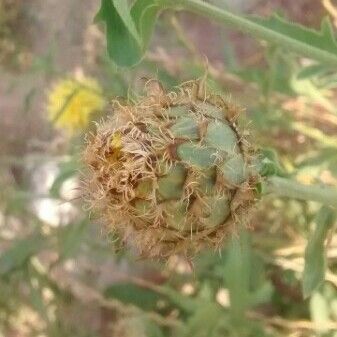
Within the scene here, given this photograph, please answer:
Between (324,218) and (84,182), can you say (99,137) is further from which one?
(324,218)

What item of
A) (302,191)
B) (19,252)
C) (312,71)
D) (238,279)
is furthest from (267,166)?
(19,252)

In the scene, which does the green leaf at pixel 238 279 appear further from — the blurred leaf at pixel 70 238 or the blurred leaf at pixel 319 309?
the blurred leaf at pixel 70 238

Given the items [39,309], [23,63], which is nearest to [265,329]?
[39,309]

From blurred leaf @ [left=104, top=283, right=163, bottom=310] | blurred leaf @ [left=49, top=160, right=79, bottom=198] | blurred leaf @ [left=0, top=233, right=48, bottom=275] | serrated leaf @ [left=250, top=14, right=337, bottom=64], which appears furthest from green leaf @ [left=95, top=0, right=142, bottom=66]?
blurred leaf @ [left=104, top=283, right=163, bottom=310]

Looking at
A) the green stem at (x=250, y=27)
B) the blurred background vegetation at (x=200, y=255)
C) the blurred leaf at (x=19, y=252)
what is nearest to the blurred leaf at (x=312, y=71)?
the blurred background vegetation at (x=200, y=255)

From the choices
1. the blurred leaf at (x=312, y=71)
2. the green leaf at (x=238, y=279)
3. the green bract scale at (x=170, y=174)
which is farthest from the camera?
the green leaf at (x=238, y=279)

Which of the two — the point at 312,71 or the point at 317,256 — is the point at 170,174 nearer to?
the point at 317,256
